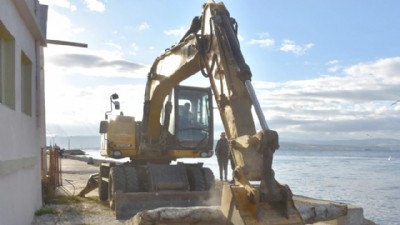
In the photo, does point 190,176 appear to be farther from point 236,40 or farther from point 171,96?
point 236,40

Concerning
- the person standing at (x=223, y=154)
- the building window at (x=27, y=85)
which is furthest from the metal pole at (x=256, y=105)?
the person standing at (x=223, y=154)

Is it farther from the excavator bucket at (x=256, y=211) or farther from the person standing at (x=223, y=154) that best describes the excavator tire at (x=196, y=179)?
the person standing at (x=223, y=154)

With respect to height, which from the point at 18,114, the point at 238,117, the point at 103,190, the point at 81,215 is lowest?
the point at 81,215

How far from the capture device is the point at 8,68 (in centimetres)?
852

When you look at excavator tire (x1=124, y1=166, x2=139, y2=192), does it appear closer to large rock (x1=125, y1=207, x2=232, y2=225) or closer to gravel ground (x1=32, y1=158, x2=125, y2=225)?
gravel ground (x1=32, y1=158, x2=125, y2=225)

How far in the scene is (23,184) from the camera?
9523mm

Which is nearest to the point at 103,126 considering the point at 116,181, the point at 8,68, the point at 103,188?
the point at 103,188

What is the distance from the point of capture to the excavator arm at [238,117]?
5730mm

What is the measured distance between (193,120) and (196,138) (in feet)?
1.53

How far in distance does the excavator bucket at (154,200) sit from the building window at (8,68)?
3.29 m

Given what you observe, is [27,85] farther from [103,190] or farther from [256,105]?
[256,105]

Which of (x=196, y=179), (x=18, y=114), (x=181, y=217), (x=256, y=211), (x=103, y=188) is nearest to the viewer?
(x=256, y=211)

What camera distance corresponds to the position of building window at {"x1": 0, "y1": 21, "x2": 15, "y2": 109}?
8344 millimetres

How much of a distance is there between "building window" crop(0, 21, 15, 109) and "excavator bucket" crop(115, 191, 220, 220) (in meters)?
3.29
